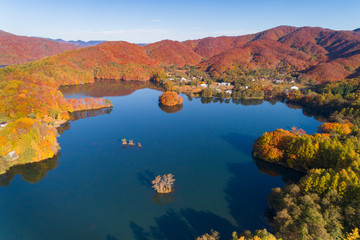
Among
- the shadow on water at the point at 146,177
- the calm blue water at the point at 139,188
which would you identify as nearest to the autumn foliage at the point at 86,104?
the calm blue water at the point at 139,188

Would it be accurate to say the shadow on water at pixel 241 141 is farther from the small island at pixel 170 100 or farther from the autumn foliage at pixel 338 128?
the small island at pixel 170 100

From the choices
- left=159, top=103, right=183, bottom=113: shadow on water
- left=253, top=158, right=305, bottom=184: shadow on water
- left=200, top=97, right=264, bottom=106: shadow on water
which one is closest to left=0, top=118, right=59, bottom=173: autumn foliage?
left=159, top=103, right=183, bottom=113: shadow on water

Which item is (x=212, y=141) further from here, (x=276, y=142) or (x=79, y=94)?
(x=79, y=94)

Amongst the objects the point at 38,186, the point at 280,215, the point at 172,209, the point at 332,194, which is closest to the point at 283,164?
the point at 332,194

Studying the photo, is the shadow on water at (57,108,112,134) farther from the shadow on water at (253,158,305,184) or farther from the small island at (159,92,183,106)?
the shadow on water at (253,158,305,184)

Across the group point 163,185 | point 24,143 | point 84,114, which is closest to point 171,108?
point 84,114
